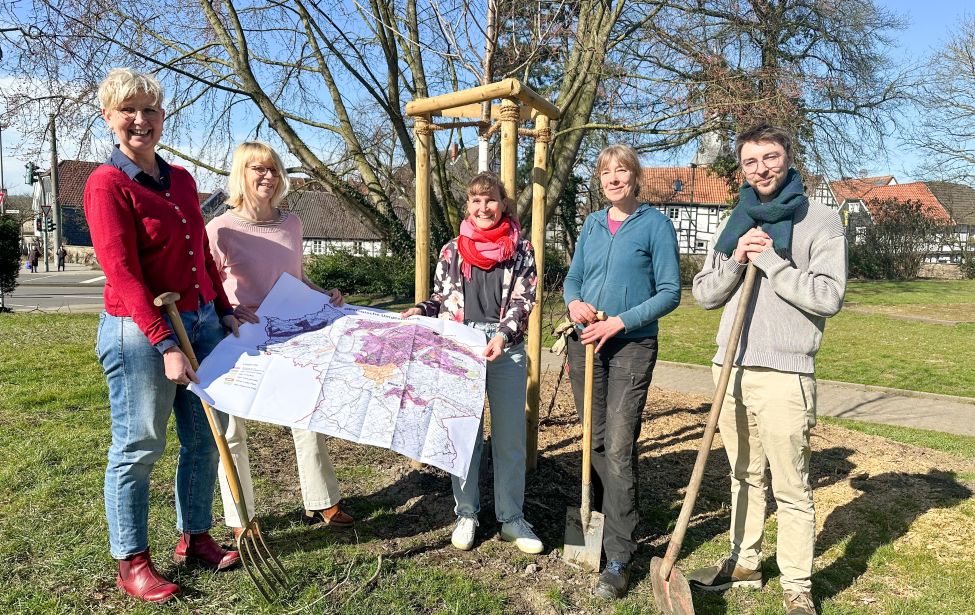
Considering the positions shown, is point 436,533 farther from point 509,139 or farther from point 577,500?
point 509,139

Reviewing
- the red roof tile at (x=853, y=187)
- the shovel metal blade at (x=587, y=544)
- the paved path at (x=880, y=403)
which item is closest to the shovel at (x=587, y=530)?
the shovel metal blade at (x=587, y=544)

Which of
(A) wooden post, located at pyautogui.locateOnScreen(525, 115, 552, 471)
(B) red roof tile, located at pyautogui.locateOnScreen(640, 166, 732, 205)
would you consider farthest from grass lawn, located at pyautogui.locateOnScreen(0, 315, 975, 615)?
(B) red roof tile, located at pyautogui.locateOnScreen(640, 166, 732, 205)

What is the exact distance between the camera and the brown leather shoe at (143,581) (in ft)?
9.48

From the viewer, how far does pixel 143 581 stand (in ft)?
9.57

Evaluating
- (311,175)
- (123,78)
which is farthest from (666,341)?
(123,78)

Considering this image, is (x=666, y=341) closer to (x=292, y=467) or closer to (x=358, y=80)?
(x=358, y=80)

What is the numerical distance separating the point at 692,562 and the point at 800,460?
3.24ft

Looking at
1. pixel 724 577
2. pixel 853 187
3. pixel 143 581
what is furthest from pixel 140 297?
pixel 853 187

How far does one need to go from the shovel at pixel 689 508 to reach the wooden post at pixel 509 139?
161 centimetres

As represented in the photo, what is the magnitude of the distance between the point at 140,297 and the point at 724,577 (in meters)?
2.95

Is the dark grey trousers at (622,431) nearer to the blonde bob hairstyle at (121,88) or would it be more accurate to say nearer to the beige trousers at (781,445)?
the beige trousers at (781,445)

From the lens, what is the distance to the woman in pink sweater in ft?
11.0

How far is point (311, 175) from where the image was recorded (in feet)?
30.3

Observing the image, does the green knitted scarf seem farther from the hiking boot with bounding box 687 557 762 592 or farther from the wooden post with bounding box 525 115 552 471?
the hiking boot with bounding box 687 557 762 592
